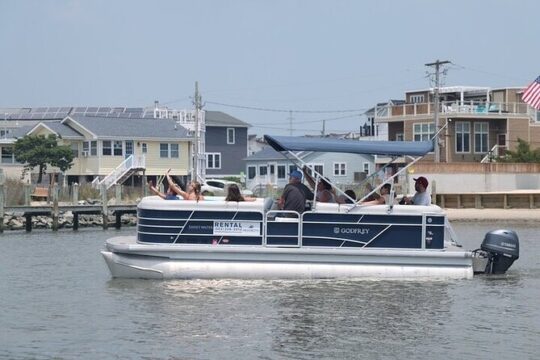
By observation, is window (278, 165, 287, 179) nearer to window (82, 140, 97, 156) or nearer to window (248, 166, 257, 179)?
window (248, 166, 257, 179)

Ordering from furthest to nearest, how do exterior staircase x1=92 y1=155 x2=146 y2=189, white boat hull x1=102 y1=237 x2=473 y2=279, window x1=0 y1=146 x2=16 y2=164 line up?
window x1=0 y1=146 x2=16 y2=164
exterior staircase x1=92 y1=155 x2=146 y2=189
white boat hull x1=102 y1=237 x2=473 y2=279

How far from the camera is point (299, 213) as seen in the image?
870 inches

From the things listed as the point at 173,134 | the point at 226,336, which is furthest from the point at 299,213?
the point at 173,134

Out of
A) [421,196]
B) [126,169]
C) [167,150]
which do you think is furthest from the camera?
[167,150]

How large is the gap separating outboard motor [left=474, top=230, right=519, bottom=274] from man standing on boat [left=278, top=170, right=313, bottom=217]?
386cm

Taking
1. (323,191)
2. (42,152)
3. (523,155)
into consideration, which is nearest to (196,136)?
(42,152)

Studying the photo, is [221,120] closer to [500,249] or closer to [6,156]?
[6,156]

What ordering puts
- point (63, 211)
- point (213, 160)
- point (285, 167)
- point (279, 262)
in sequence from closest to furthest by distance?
point (279, 262) → point (63, 211) → point (285, 167) → point (213, 160)

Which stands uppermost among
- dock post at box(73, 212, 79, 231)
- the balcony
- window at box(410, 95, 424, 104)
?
window at box(410, 95, 424, 104)

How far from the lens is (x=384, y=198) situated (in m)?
22.7

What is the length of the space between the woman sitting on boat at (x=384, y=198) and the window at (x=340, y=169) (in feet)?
188

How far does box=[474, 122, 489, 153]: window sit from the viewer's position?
7571 centimetres

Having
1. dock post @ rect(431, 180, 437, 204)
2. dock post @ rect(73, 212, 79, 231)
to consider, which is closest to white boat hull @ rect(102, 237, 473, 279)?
dock post @ rect(73, 212, 79, 231)

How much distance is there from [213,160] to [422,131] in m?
22.3
